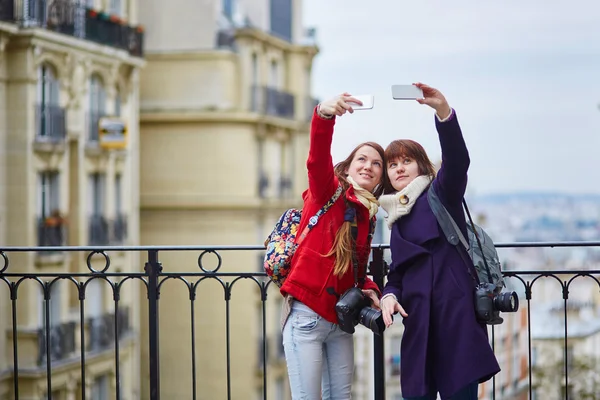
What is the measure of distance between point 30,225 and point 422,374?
19.1m

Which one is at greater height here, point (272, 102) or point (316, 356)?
point (272, 102)

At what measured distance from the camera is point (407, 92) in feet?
13.1

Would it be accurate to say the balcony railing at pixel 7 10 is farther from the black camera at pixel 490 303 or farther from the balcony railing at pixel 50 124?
the black camera at pixel 490 303

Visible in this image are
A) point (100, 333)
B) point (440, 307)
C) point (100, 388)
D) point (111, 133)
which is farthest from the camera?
point (111, 133)

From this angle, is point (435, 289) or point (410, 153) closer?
point (435, 289)

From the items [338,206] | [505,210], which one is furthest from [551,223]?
[338,206]

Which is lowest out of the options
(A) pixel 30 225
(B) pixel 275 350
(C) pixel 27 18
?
(B) pixel 275 350

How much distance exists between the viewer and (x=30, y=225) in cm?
2211

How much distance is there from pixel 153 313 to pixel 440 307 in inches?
76.8

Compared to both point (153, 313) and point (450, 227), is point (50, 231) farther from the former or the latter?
point (450, 227)

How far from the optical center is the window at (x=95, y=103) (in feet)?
81.4

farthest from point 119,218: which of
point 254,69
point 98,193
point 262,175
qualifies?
point 254,69

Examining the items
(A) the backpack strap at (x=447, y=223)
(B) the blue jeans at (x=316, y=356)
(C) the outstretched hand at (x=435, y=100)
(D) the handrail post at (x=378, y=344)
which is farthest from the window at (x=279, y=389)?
(C) the outstretched hand at (x=435, y=100)

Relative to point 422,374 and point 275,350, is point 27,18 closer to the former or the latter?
point 275,350
